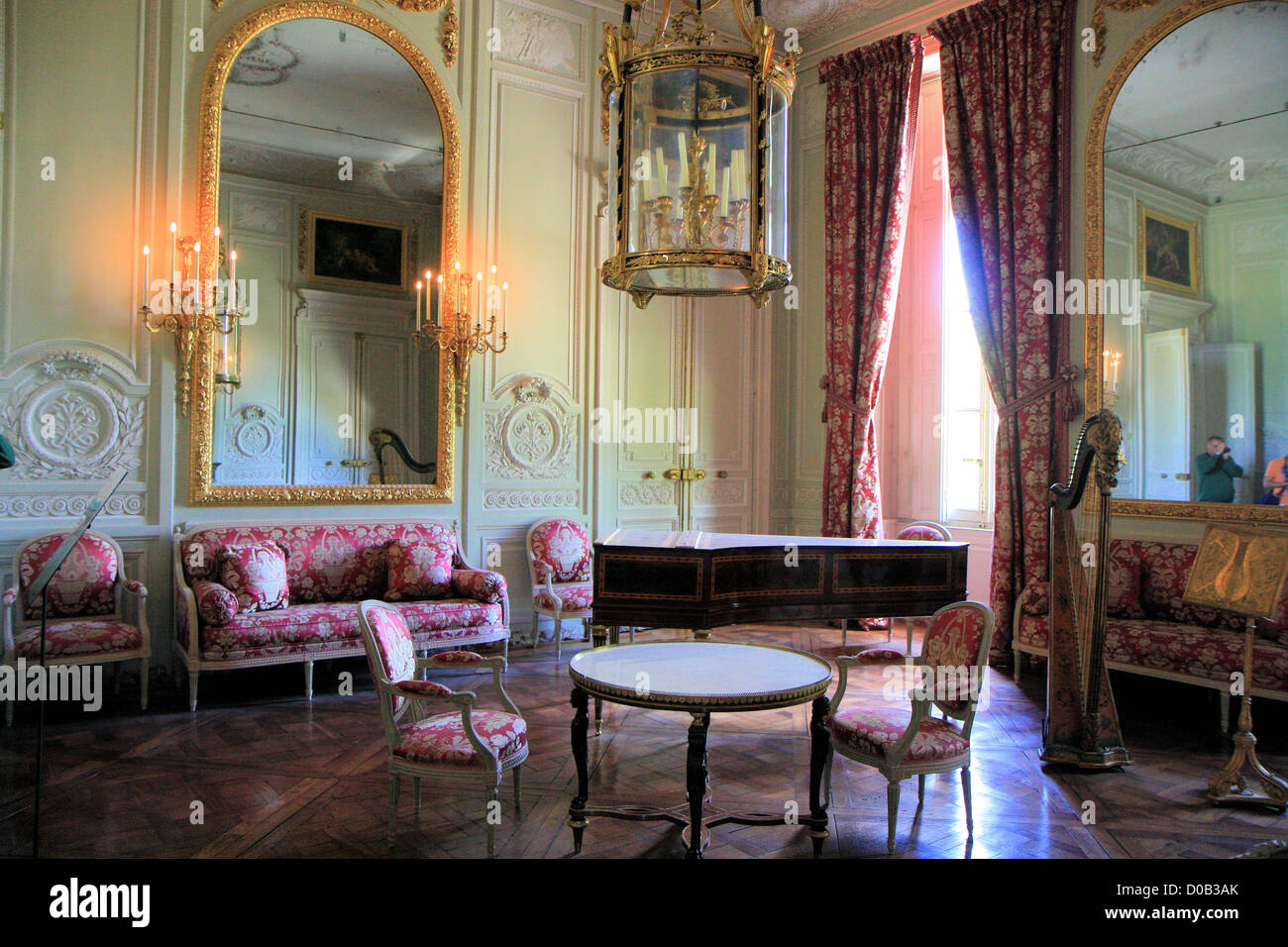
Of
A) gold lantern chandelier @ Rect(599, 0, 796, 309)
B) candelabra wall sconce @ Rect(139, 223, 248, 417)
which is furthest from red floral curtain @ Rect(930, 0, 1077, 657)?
candelabra wall sconce @ Rect(139, 223, 248, 417)

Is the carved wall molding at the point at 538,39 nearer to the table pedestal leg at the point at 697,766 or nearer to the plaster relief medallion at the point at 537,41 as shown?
the plaster relief medallion at the point at 537,41

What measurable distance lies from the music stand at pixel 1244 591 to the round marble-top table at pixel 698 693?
6.07ft

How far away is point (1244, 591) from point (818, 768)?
2087 millimetres

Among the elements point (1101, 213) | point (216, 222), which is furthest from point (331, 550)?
point (1101, 213)

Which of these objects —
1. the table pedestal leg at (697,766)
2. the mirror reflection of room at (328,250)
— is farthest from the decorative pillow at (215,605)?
the table pedestal leg at (697,766)

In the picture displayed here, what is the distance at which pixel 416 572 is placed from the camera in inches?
224

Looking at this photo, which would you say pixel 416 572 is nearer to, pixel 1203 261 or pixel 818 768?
pixel 818 768

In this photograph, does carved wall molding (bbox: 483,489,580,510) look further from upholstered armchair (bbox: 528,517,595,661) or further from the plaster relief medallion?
the plaster relief medallion

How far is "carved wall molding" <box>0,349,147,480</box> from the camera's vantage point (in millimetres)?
4969

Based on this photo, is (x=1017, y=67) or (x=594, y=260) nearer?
(x=1017, y=67)
